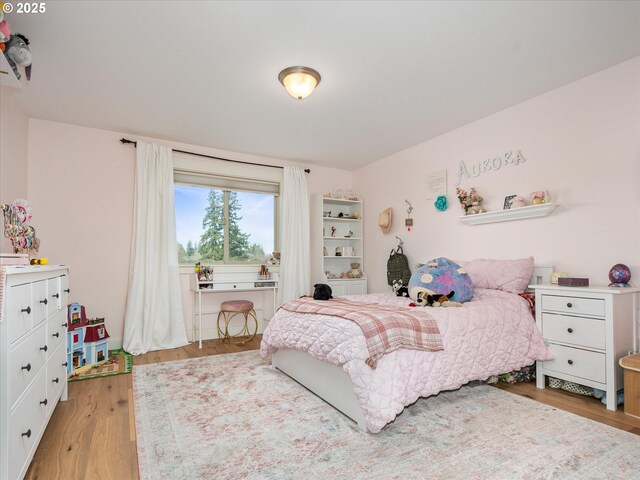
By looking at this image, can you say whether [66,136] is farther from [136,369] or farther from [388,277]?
[388,277]

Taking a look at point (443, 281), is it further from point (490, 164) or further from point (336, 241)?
point (336, 241)

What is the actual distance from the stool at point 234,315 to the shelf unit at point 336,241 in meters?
1.17

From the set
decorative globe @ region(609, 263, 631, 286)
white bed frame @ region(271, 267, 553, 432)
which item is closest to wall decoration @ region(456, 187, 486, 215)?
white bed frame @ region(271, 267, 553, 432)

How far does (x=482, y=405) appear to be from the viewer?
2414 millimetres

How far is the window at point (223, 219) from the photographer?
469 centimetres

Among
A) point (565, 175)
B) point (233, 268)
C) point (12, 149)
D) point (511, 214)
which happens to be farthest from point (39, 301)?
point (565, 175)

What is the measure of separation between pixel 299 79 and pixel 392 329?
200 centimetres

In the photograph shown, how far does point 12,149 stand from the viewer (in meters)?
3.20

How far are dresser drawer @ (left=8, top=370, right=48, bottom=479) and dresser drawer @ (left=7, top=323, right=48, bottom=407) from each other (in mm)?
55

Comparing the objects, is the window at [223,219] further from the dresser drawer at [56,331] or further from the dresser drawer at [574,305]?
the dresser drawer at [574,305]

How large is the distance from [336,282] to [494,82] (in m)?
3.21

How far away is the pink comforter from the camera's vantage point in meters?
2.02

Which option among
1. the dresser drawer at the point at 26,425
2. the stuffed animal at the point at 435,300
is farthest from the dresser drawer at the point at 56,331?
the stuffed animal at the point at 435,300

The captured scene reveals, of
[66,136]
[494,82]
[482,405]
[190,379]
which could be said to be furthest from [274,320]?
[66,136]
